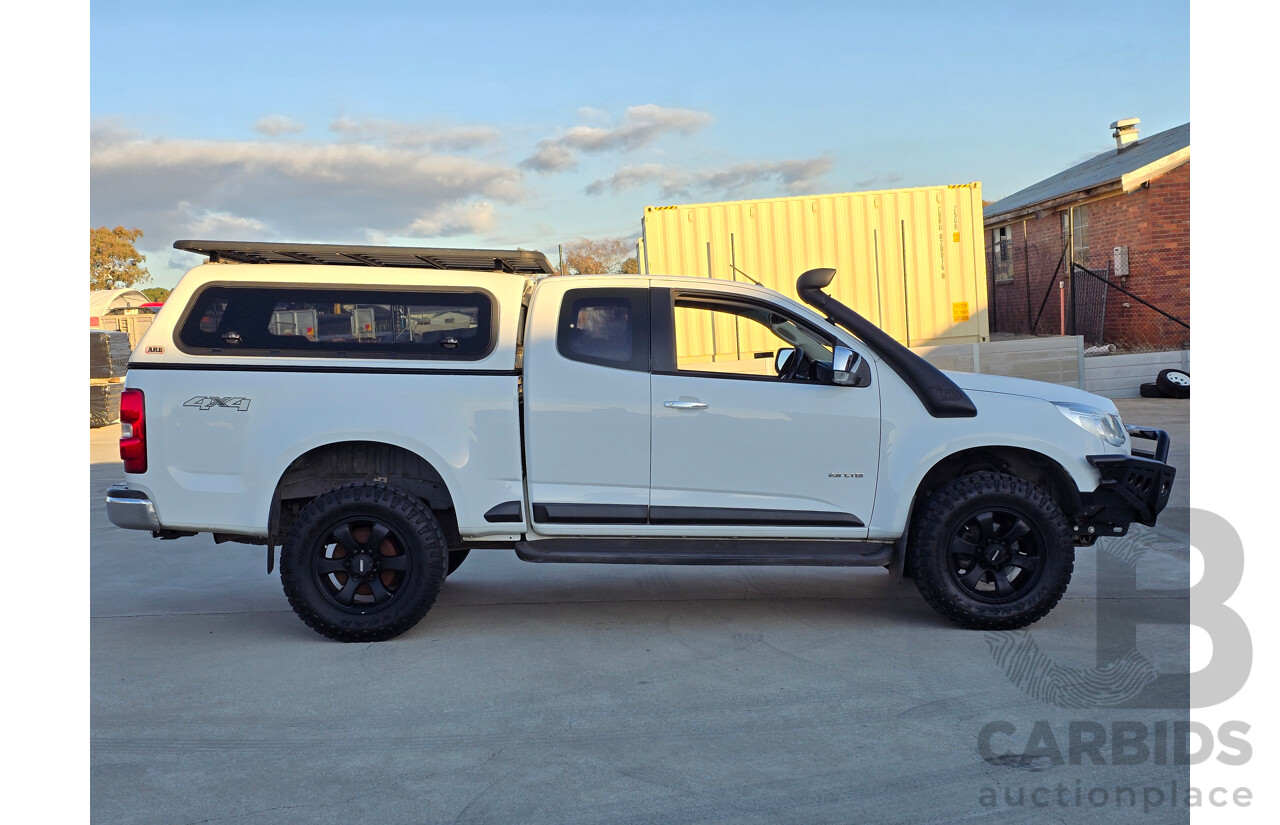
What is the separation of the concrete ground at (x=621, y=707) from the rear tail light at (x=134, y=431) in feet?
3.30

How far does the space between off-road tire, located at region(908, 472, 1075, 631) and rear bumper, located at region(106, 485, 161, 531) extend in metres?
4.19

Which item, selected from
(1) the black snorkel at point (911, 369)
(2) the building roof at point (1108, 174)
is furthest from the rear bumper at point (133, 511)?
(2) the building roof at point (1108, 174)

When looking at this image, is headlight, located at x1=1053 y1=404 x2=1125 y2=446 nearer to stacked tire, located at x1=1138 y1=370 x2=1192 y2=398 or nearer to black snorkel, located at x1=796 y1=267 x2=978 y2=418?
black snorkel, located at x1=796 y1=267 x2=978 y2=418

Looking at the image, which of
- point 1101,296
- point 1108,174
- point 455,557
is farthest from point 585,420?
point 1108,174

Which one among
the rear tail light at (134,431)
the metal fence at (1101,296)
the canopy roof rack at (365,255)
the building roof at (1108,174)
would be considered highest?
the building roof at (1108,174)

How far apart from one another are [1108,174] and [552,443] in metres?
21.1

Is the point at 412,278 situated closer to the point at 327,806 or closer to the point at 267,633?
the point at 267,633

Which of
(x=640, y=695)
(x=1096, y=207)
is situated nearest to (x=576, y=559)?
(x=640, y=695)

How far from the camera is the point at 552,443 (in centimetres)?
566

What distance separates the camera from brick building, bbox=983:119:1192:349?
2092cm

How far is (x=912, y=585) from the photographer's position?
6.96 metres

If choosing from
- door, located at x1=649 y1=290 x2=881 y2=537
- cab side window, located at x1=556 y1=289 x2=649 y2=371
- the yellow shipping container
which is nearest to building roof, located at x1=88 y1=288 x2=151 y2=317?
the yellow shipping container

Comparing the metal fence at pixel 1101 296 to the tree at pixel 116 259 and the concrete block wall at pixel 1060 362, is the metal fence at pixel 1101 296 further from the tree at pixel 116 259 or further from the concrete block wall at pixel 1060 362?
the tree at pixel 116 259

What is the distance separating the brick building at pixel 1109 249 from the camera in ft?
68.6
